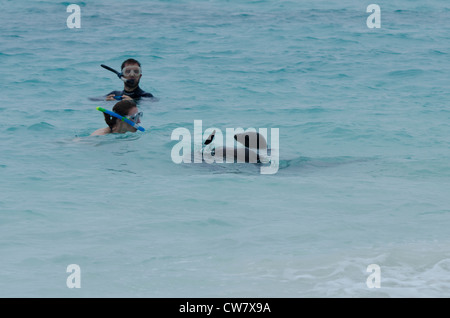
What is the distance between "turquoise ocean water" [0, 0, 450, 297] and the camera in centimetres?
542

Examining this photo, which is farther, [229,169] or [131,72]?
[131,72]

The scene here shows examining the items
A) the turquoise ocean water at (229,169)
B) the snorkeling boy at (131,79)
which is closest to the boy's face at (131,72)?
the snorkeling boy at (131,79)

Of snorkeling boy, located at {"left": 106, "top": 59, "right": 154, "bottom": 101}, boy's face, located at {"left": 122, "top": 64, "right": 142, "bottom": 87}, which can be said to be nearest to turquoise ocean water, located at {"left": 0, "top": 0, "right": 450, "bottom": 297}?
snorkeling boy, located at {"left": 106, "top": 59, "right": 154, "bottom": 101}

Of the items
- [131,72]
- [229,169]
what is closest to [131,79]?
[131,72]

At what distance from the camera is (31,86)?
13.2m

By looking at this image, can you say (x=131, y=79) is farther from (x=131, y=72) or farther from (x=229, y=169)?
(x=229, y=169)

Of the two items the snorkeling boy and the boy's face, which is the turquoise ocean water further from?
the boy's face

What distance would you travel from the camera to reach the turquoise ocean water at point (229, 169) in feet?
17.8

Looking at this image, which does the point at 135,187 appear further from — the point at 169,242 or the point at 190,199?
the point at 169,242

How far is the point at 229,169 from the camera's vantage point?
7.84 m

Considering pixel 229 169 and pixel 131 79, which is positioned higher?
pixel 131 79

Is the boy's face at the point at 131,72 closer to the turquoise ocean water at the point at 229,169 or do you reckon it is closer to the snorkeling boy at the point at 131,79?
the snorkeling boy at the point at 131,79

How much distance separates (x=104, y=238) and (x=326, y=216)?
205 cm

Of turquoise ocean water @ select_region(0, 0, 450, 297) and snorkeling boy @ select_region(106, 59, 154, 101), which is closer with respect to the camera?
turquoise ocean water @ select_region(0, 0, 450, 297)
